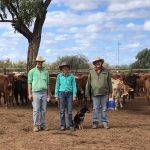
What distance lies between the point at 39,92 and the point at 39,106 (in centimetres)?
36

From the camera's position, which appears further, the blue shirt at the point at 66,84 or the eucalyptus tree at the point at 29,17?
the eucalyptus tree at the point at 29,17

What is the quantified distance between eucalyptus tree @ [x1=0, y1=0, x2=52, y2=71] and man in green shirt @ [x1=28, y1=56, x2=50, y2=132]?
8471mm

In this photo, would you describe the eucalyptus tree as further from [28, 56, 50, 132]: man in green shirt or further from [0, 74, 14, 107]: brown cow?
[28, 56, 50, 132]: man in green shirt

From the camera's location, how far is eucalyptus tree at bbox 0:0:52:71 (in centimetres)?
1998

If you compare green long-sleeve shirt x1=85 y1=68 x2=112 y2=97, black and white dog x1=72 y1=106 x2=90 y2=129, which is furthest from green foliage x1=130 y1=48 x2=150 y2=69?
black and white dog x1=72 y1=106 x2=90 y2=129

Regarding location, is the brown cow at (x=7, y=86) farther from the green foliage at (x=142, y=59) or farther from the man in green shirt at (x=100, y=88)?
the green foliage at (x=142, y=59)

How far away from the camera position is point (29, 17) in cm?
2030

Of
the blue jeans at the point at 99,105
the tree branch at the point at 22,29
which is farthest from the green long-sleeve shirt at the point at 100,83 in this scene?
the tree branch at the point at 22,29

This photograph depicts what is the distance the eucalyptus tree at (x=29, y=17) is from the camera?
20.0 metres

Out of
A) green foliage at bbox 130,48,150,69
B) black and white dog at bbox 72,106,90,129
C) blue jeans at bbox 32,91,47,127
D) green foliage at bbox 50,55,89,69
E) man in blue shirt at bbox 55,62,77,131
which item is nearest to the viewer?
blue jeans at bbox 32,91,47,127

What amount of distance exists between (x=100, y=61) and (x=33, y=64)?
32.5 feet

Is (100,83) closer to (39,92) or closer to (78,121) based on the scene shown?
(78,121)

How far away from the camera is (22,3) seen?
65.2 feet

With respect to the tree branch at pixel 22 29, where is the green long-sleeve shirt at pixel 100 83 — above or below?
below
